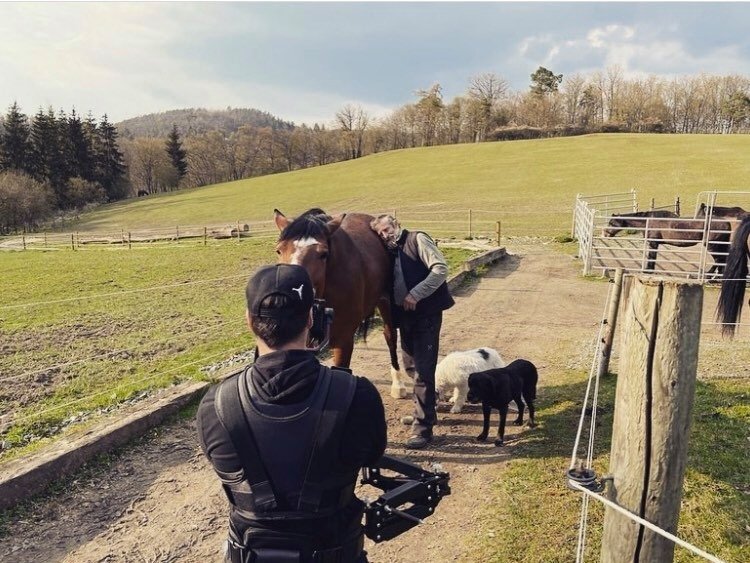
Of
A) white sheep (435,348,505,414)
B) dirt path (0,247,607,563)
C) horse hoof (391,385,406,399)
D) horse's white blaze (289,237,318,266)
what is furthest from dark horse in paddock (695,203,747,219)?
horse's white blaze (289,237,318,266)

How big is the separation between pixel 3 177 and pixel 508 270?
175ft

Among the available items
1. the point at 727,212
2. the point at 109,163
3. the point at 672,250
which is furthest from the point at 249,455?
the point at 109,163

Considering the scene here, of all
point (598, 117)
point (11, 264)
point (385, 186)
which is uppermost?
point (598, 117)

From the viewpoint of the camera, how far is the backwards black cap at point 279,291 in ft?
5.67

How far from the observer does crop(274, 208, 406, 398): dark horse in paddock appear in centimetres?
386

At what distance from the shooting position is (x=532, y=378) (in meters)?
5.04

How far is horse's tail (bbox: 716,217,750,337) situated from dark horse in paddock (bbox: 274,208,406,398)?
5.26 m

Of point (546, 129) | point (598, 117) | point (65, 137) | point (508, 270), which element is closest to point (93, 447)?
point (508, 270)

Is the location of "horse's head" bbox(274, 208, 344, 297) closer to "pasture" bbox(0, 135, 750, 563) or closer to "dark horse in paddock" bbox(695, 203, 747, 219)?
"pasture" bbox(0, 135, 750, 563)

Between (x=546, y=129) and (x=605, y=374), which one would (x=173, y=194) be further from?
(x=605, y=374)

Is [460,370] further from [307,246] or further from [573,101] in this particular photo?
[573,101]

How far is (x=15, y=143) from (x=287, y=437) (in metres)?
74.1

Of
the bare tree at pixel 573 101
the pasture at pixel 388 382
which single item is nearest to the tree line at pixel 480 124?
the bare tree at pixel 573 101

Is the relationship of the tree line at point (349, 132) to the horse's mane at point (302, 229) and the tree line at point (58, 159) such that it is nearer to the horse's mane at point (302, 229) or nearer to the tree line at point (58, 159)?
the tree line at point (58, 159)
